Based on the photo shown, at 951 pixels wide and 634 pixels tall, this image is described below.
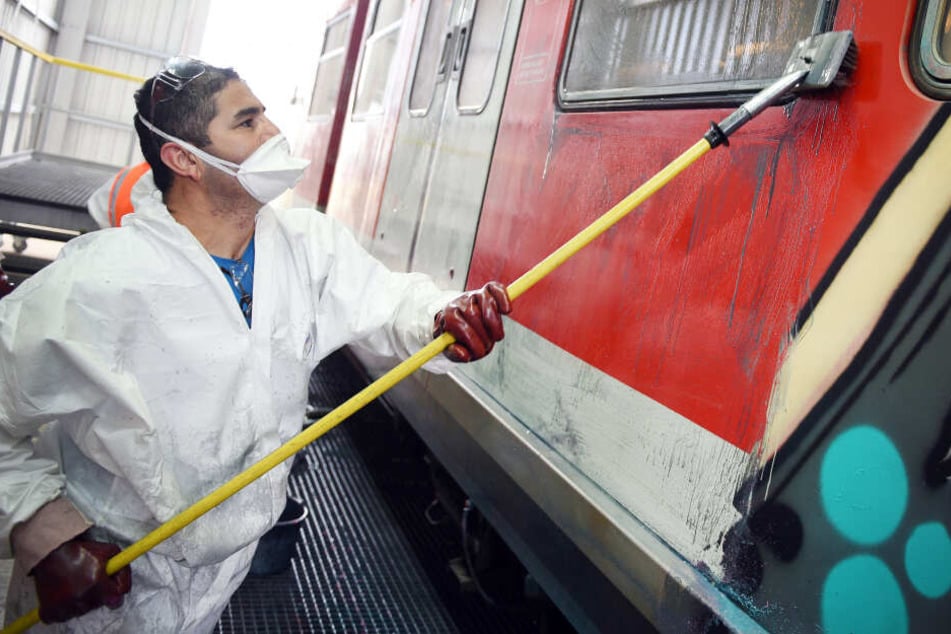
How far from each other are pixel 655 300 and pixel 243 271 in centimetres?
98

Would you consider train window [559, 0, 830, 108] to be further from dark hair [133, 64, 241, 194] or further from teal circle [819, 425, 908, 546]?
dark hair [133, 64, 241, 194]

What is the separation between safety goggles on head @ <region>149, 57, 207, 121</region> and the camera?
1818 millimetres

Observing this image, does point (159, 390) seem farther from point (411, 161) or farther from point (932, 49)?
point (411, 161)

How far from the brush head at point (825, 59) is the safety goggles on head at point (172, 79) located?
1350 mm

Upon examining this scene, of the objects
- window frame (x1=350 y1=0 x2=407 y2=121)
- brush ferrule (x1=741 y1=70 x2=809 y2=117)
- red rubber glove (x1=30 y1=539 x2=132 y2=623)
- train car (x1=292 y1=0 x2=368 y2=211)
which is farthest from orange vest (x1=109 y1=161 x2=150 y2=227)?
train car (x1=292 y1=0 x2=368 y2=211)

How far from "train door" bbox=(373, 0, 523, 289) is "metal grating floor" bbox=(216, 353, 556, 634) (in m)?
1.14

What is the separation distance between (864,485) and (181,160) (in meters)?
1.60

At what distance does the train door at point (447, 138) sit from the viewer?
2.77m

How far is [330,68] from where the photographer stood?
6.41 m

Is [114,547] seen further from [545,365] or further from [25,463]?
[545,365]

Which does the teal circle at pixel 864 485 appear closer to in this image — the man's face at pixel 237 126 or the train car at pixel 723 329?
the train car at pixel 723 329

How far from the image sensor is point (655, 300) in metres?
1.70

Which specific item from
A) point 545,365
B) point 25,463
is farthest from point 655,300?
point 25,463

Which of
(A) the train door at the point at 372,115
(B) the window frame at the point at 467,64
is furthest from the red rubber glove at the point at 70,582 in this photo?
(A) the train door at the point at 372,115
